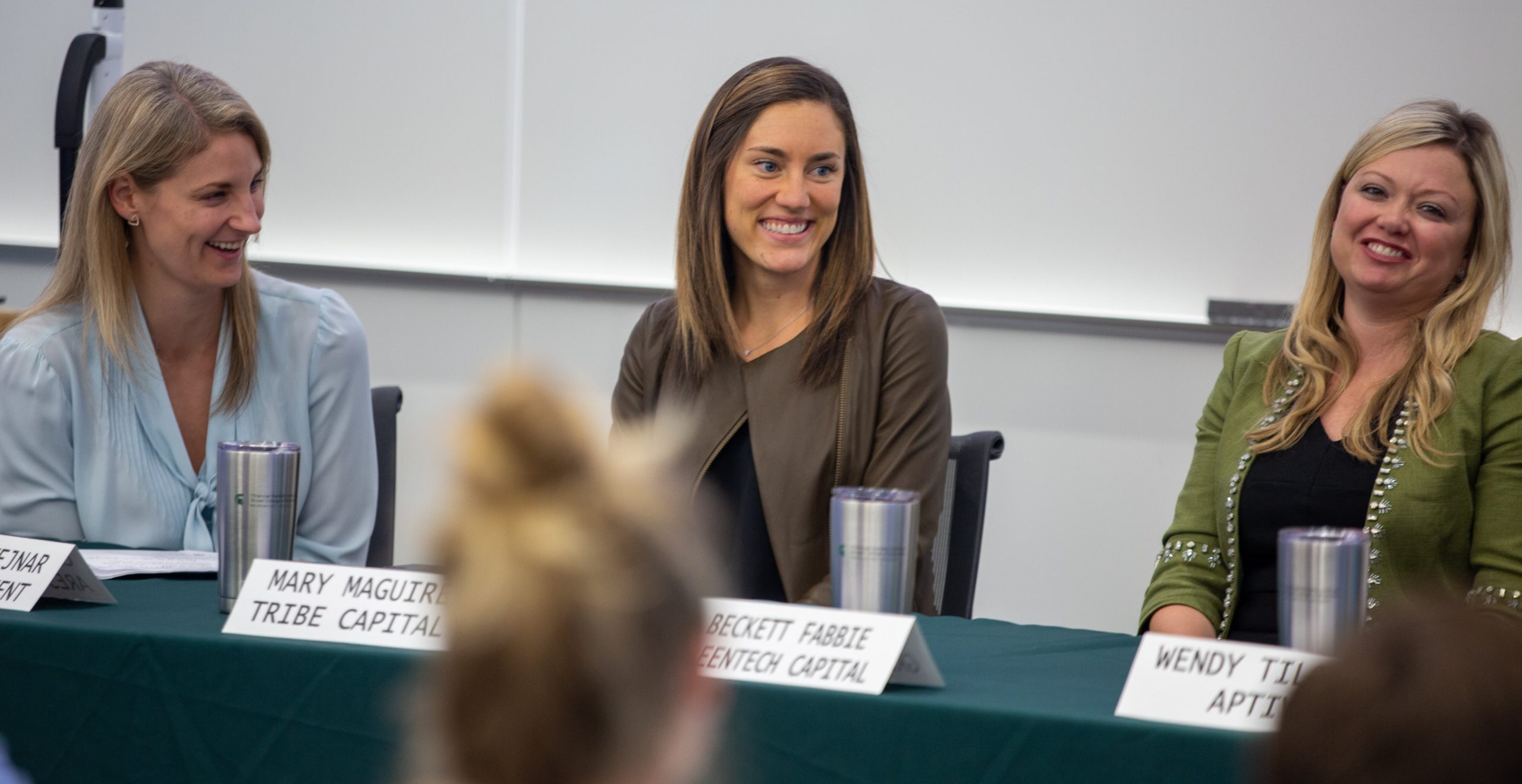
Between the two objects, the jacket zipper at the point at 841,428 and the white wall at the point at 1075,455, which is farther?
the white wall at the point at 1075,455

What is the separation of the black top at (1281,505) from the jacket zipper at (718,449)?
0.73m

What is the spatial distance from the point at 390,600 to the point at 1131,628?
8.19ft

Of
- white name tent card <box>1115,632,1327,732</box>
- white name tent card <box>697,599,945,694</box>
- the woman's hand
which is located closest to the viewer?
white name tent card <box>1115,632,1327,732</box>

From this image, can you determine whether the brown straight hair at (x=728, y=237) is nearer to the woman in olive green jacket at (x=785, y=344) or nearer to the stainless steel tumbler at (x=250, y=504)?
the woman in olive green jacket at (x=785, y=344)

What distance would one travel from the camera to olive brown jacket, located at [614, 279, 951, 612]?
2.14 m

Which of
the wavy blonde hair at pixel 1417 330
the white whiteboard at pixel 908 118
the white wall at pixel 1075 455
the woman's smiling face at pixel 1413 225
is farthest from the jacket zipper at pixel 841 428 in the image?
the white whiteboard at pixel 908 118

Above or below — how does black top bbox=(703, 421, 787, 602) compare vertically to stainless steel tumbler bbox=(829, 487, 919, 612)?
below

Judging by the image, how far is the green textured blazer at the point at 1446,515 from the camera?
5.99 feet

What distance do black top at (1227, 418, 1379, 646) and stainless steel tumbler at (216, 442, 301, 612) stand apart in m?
1.23

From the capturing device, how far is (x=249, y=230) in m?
2.26

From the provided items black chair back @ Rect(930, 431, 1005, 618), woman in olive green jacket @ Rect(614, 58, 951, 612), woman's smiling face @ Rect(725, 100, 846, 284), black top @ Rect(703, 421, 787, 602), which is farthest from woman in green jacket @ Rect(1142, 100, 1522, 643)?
woman's smiling face @ Rect(725, 100, 846, 284)

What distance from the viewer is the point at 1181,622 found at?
1.91 metres

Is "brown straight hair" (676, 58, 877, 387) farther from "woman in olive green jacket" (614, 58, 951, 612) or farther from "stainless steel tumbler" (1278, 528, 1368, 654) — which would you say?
"stainless steel tumbler" (1278, 528, 1368, 654)

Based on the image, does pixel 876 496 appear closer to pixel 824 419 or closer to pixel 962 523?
pixel 824 419
